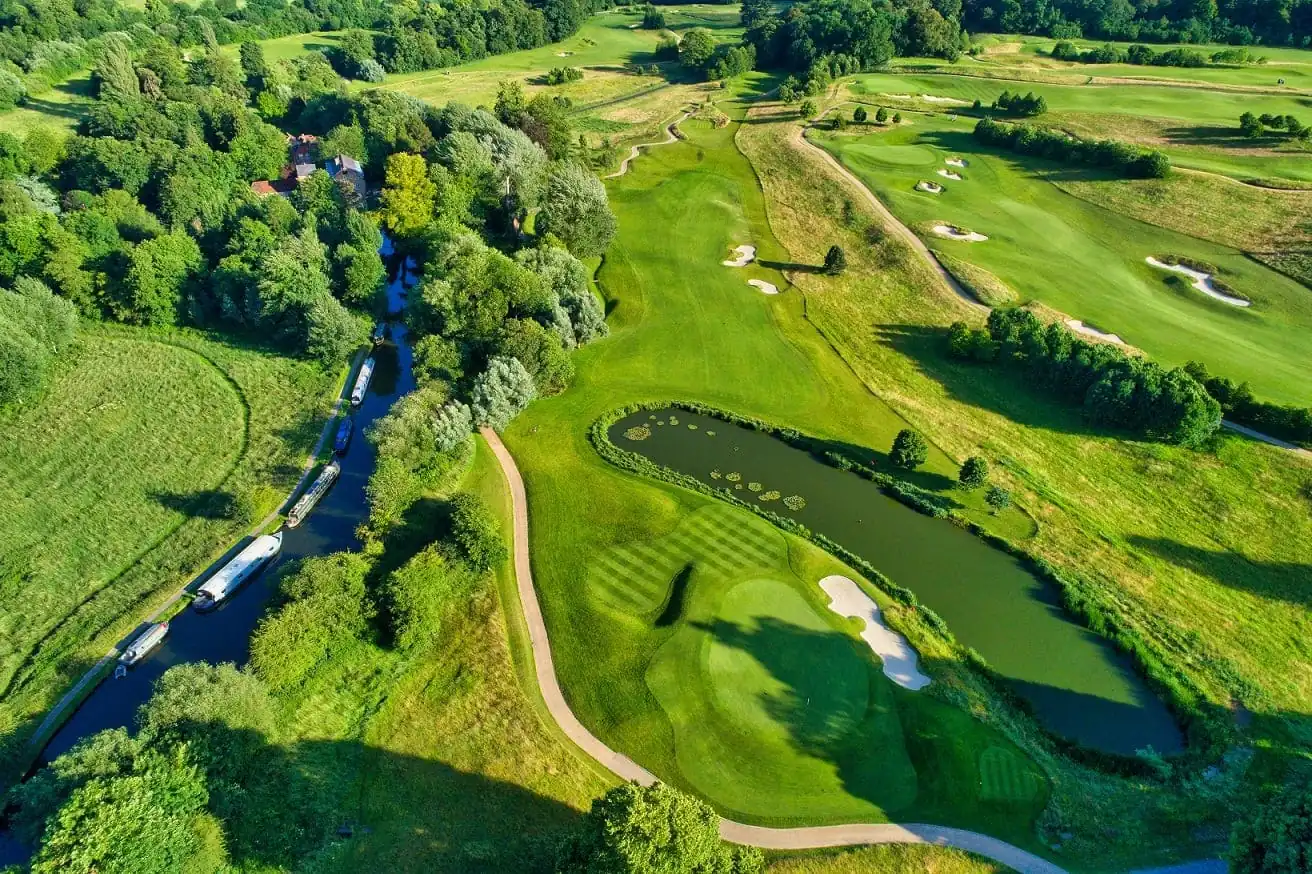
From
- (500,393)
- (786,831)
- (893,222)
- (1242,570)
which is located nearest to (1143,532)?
(1242,570)

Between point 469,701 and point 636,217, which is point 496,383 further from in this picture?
point 636,217

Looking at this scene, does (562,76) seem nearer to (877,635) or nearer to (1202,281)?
(1202,281)

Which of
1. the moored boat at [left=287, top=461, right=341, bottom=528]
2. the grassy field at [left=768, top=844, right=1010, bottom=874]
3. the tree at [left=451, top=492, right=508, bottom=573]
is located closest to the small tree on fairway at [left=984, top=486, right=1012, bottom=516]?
the grassy field at [left=768, top=844, right=1010, bottom=874]

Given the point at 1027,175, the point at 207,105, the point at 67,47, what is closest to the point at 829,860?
the point at 1027,175

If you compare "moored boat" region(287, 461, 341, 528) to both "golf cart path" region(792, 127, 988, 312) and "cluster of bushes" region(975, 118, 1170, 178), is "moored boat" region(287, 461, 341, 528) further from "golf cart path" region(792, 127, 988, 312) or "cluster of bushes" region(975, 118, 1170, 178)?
"cluster of bushes" region(975, 118, 1170, 178)

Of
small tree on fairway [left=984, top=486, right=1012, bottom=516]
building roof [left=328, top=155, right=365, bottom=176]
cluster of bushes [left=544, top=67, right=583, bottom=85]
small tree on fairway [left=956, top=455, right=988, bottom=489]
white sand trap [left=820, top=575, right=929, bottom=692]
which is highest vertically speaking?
cluster of bushes [left=544, top=67, right=583, bottom=85]
